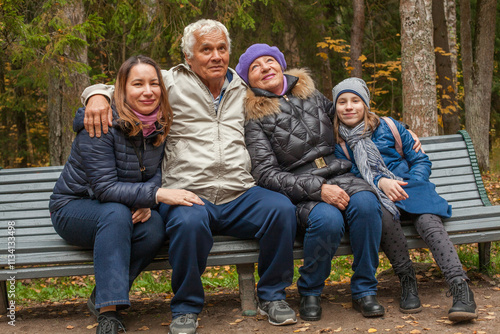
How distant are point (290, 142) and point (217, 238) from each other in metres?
0.87

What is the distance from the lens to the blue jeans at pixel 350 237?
3.48 meters

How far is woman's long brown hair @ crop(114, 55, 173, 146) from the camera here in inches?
134

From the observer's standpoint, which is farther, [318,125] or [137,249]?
[318,125]

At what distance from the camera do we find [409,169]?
4078mm

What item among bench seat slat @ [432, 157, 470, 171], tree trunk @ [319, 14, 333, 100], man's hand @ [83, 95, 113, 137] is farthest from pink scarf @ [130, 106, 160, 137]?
tree trunk @ [319, 14, 333, 100]

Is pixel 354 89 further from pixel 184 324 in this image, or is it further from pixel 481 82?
pixel 481 82

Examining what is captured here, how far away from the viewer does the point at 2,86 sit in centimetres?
1095

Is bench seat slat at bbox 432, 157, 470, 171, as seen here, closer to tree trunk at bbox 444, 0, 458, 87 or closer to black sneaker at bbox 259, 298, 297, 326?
black sneaker at bbox 259, 298, 297, 326

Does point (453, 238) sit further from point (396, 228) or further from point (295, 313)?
point (295, 313)

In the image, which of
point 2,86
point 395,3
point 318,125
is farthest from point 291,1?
point 318,125

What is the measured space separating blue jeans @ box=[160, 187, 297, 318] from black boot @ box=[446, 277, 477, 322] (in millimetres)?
1049

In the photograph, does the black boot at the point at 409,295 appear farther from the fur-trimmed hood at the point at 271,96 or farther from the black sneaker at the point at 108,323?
the black sneaker at the point at 108,323

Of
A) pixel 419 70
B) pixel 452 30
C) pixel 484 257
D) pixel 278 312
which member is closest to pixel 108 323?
pixel 278 312

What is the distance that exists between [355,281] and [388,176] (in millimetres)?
812
